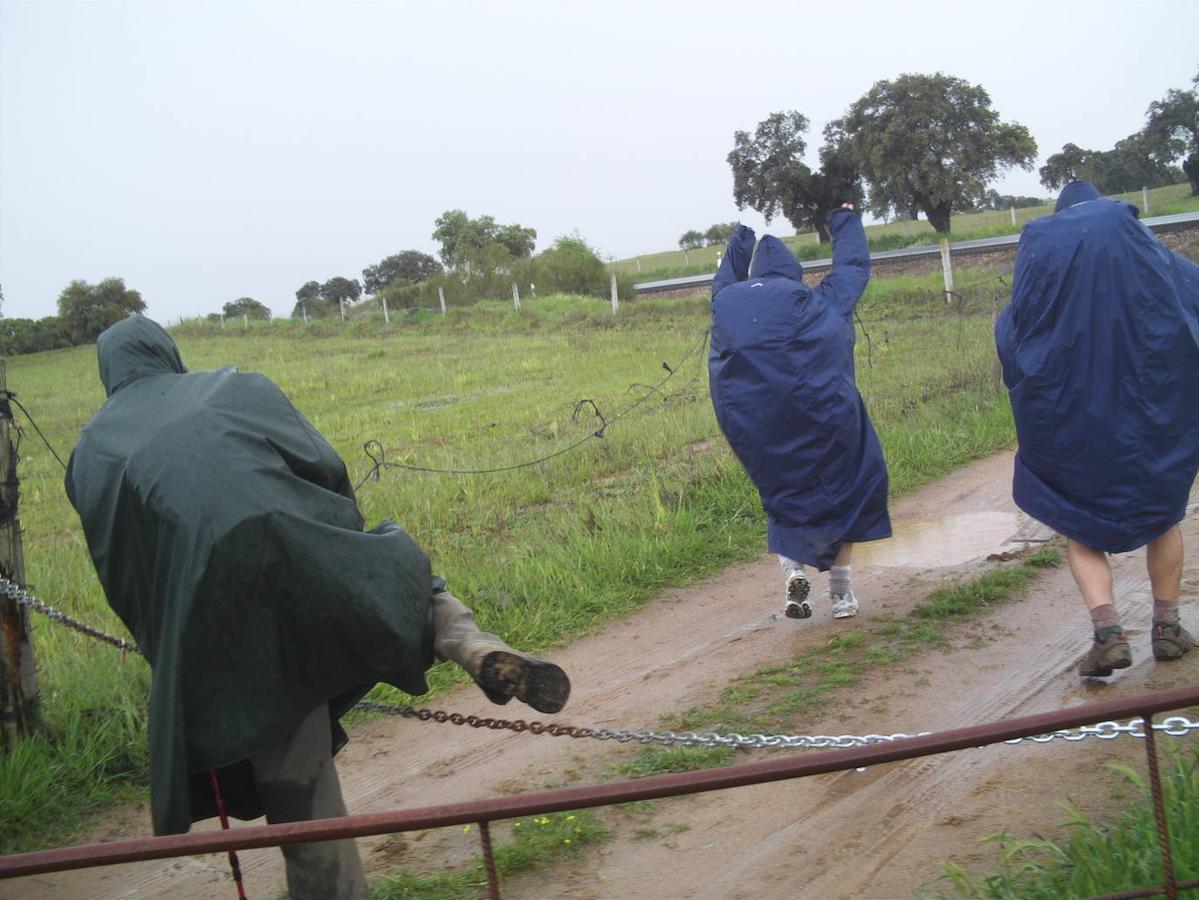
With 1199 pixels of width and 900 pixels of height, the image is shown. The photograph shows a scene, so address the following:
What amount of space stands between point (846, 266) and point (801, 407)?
864 millimetres

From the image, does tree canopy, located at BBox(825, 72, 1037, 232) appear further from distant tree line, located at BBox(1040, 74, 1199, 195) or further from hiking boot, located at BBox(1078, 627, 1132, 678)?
hiking boot, located at BBox(1078, 627, 1132, 678)

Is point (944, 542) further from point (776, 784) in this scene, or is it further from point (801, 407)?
point (776, 784)

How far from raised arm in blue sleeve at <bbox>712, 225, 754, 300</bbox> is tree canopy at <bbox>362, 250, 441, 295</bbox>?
62181 mm

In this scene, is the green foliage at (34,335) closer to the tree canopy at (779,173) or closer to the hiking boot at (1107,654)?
the tree canopy at (779,173)

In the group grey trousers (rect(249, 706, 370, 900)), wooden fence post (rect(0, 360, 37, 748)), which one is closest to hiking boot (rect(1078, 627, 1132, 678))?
grey trousers (rect(249, 706, 370, 900))

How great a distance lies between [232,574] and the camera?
2898 mm

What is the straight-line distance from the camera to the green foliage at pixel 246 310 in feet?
150

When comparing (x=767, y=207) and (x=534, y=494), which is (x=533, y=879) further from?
(x=767, y=207)

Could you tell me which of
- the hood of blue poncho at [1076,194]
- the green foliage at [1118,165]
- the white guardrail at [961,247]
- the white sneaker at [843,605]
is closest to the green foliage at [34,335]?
the white guardrail at [961,247]

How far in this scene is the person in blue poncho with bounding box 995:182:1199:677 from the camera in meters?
Answer: 4.56

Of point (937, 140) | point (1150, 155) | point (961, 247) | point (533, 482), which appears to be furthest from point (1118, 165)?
point (533, 482)

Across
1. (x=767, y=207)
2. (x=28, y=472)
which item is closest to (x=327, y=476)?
(x=28, y=472)

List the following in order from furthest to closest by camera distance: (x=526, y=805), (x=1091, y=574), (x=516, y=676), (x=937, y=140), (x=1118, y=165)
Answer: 1. (x=1118, y=165)
2. (x=937, y=140)
3. (x=1091, y=574)
4. (x=516, y=676)
5. (x=526, y=805)

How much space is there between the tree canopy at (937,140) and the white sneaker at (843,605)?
24028mm
